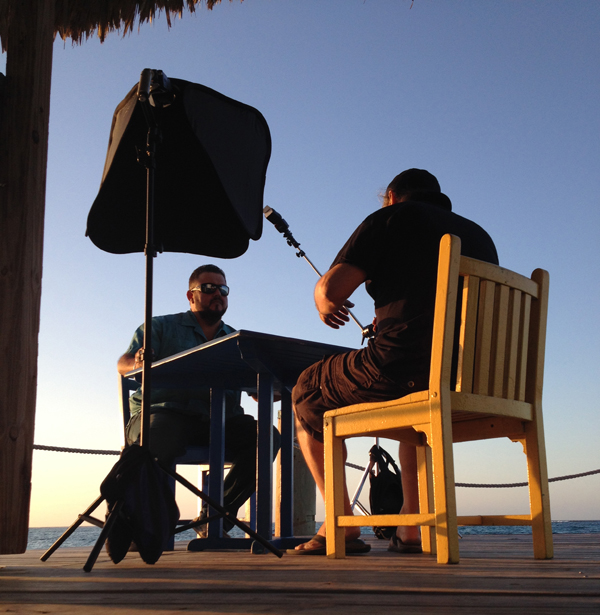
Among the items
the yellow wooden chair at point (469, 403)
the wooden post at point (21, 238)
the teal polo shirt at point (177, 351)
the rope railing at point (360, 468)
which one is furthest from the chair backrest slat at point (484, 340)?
the rope railing at point (360, 468)

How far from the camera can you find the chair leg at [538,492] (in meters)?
1.80

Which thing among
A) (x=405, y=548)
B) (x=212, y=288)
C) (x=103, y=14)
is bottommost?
(x=405, y=548)

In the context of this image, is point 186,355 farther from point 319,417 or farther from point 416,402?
point 416,402

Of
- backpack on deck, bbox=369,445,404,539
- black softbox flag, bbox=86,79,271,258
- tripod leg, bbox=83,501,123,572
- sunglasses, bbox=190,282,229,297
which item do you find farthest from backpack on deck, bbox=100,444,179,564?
sunglasses, bbox=190,282,229,297

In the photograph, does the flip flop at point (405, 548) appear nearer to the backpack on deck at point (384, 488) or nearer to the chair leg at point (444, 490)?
the chair leg at point (444, 490)

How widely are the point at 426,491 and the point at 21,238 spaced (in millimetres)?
1556

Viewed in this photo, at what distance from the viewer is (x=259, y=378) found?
2.45m

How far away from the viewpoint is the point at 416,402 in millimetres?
1723

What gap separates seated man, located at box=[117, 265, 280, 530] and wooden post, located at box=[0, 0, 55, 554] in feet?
2.54

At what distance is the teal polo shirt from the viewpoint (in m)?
3.02

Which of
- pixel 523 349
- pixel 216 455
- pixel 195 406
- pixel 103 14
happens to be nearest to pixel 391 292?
pixel 523 349

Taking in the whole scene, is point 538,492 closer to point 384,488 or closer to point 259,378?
point 259,378

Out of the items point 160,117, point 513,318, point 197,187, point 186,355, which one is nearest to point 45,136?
point 160,117

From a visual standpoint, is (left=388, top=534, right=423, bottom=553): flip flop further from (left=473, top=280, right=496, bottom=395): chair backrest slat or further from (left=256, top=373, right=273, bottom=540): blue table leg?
(left=473, top=280, right=496, bottom=395): chair backrest slat
